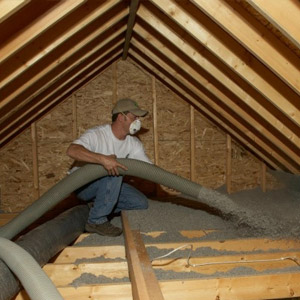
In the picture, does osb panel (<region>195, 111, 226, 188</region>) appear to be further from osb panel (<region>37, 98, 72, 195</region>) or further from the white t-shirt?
osb panel (<region>37, 98, 72, 195</region>)

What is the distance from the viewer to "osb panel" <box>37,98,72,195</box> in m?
4.11

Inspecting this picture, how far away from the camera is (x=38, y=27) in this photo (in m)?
1.80

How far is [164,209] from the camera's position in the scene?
338 cm

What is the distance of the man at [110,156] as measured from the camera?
2.61 metres

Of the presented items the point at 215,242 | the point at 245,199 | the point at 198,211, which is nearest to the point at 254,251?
the point at 215,242

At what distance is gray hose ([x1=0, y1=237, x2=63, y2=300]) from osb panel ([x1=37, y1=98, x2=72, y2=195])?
8.62ft

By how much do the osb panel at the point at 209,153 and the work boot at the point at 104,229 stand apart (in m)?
1.92

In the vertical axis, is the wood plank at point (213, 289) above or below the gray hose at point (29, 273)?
below

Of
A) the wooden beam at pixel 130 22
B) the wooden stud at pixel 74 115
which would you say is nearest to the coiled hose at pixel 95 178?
the wooden beam at pixel 130 22

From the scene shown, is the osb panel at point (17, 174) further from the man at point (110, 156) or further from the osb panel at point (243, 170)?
the osb panel at point (243, 170)

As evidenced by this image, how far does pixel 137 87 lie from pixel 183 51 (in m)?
1.62

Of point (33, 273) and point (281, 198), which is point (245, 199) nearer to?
point (281, 198)

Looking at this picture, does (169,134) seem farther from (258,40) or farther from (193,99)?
(258,40)

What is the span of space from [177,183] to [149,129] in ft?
6.03
